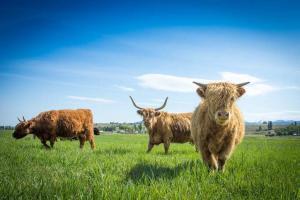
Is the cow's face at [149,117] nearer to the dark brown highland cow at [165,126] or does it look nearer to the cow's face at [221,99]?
the dark brown highland cow at [165,126]

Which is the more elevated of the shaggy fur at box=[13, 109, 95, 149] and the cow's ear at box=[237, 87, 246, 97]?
the cow's ear at box=[237, 87, 246, 97]

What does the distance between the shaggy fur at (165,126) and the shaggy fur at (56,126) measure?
9.94ft

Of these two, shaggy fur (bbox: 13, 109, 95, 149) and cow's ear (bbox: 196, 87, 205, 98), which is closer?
cow's ear (bbox: 196, 87, 205, 98)

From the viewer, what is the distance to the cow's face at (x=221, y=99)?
17.7 ft

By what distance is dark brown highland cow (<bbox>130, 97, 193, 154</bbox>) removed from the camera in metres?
13.1

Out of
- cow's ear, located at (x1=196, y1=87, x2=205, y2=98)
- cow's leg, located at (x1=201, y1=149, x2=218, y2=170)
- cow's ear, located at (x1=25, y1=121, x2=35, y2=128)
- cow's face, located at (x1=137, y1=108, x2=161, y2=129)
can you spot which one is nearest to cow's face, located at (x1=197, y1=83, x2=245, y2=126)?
cow's ear, located at (x1=196, y1=87, x2=205, y2=98)

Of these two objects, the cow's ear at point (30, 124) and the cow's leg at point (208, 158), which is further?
the cow's ear at point (30, 124)

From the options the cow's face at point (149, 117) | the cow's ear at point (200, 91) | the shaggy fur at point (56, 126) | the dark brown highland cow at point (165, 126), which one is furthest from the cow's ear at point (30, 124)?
the cow's ear at point (200, 91)

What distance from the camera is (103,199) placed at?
3.16 metres

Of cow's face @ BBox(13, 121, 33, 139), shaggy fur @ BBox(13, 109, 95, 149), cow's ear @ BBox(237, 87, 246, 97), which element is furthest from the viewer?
cow's face @ BBox(13, 121, 33, 139)

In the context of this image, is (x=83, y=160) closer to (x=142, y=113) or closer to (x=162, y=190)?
(x=162, y=190)

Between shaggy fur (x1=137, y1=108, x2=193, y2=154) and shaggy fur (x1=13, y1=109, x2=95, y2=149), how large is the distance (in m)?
3.03

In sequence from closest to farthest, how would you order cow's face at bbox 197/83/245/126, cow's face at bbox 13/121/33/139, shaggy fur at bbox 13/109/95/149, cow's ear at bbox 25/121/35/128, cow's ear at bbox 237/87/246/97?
cow's face at bbox 197/83/245/126 < cow's ear at bbox 237/87/246/97 < shaggy fur at bbox 13/109/95/149 < cow's ear at bbox 25/121/35/128 < cow's face at bbox 13/121/33/139

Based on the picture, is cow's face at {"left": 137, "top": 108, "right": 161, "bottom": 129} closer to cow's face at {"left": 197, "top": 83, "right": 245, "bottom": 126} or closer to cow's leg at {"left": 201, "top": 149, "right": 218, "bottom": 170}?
cow's face at {"left": 197, "top": 83, "right": 245, "bottom": 126}
